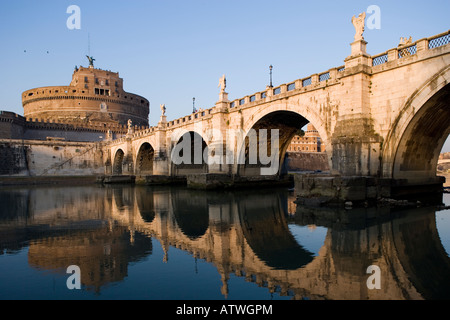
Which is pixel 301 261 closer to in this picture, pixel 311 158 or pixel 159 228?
pixel 159 228

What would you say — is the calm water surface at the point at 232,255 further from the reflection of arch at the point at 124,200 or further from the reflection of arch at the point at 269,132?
the reflection of arch at the point at 269,132

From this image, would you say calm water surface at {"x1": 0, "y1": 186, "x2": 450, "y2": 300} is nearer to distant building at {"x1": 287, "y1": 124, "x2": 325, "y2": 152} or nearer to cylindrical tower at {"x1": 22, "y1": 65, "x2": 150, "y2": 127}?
cylindrical tower at {"x1": 22, "y1": 65, "x2": 150, "y2": 127}

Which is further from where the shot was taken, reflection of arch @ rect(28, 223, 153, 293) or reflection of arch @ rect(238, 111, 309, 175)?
reflection of arch @ rect(238, 111, 309, 175)

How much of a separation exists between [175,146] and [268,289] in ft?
93.5

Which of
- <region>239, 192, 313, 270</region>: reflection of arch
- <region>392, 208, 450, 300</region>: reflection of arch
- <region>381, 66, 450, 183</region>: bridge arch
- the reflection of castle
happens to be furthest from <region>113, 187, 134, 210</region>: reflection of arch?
the reflection of castle

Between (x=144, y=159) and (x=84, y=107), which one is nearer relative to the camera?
(x=144, y=159)

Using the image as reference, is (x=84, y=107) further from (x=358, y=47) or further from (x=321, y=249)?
(x=321, y=249)

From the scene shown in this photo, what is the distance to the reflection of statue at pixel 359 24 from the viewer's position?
543 inches

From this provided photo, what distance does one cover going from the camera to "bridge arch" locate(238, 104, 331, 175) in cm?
1752

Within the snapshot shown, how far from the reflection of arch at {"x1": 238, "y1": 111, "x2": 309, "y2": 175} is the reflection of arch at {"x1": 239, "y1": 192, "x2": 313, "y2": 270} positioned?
9992 mm

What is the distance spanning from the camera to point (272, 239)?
8078mm

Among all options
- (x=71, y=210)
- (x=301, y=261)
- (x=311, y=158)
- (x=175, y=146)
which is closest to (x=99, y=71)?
(x=175, y=146)

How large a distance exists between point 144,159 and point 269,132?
23.7 m

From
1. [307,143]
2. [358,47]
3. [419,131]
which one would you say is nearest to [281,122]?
[358,47]
